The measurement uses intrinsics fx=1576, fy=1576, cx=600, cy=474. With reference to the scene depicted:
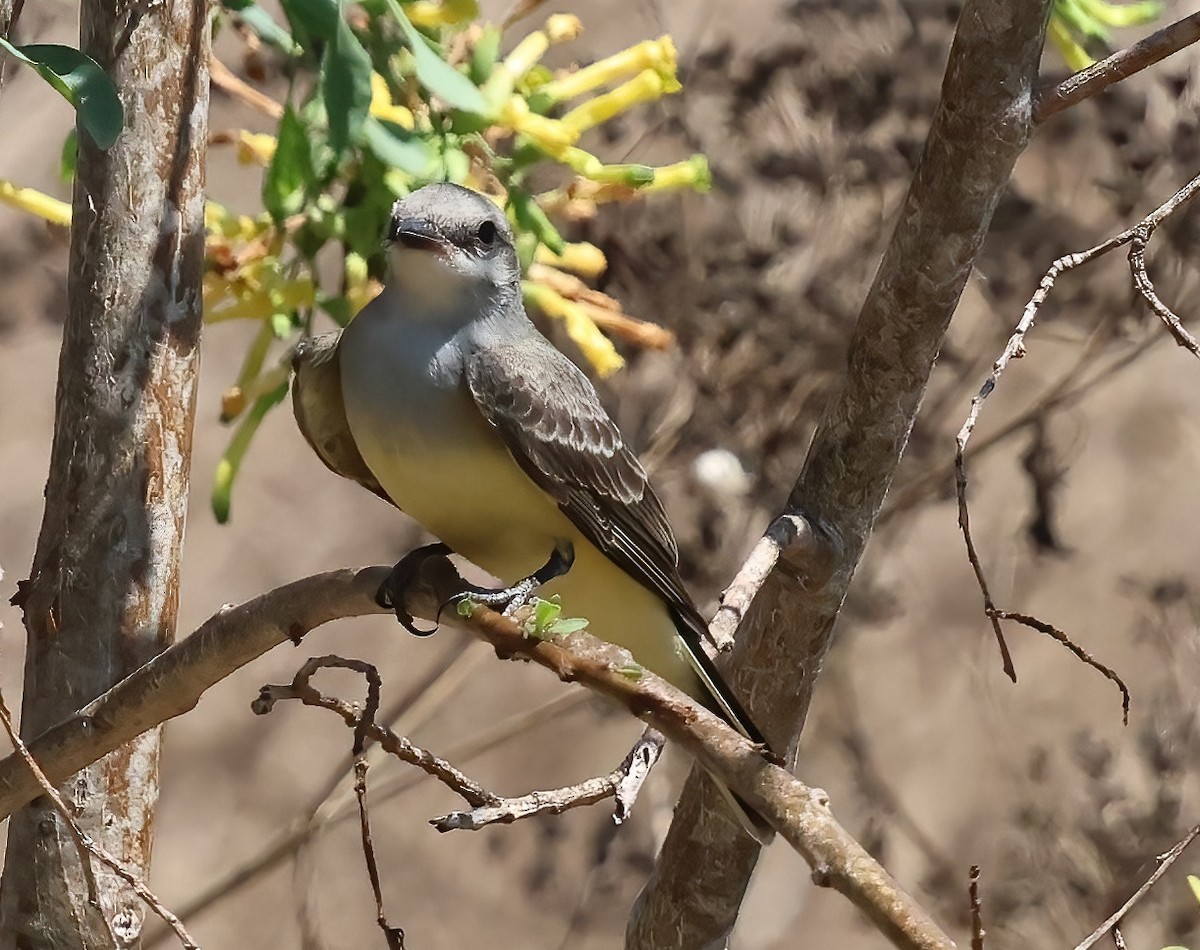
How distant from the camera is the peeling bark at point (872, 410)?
2.01m

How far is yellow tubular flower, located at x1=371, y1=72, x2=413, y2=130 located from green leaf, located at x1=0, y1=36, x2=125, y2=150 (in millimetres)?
544

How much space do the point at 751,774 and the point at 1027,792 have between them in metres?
3.55

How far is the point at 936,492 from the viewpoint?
4121mm

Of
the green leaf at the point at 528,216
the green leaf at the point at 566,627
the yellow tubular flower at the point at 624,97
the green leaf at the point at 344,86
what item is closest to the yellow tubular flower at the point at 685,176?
the yellow tubular flower at the point at 624,97

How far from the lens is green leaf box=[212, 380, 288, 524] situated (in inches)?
93.4

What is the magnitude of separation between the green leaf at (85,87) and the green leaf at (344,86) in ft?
0.86

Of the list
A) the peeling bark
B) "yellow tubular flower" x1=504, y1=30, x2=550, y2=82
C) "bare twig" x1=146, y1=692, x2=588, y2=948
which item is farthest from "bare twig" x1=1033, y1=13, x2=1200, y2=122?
"bare twig" x1=146, y1=692, x2=588, y2=948

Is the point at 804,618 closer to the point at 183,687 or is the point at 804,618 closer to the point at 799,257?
the point at 183,687

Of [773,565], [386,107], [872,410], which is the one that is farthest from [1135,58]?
[386,107]

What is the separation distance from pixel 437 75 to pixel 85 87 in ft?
1.58

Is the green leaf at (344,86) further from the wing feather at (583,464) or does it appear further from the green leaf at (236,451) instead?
the green leaf at (236,451)

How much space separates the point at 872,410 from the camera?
2189 millimetres

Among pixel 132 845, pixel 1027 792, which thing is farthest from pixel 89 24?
pixel 1027 792

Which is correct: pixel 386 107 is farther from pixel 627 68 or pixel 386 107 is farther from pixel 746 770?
pixel 746 770
